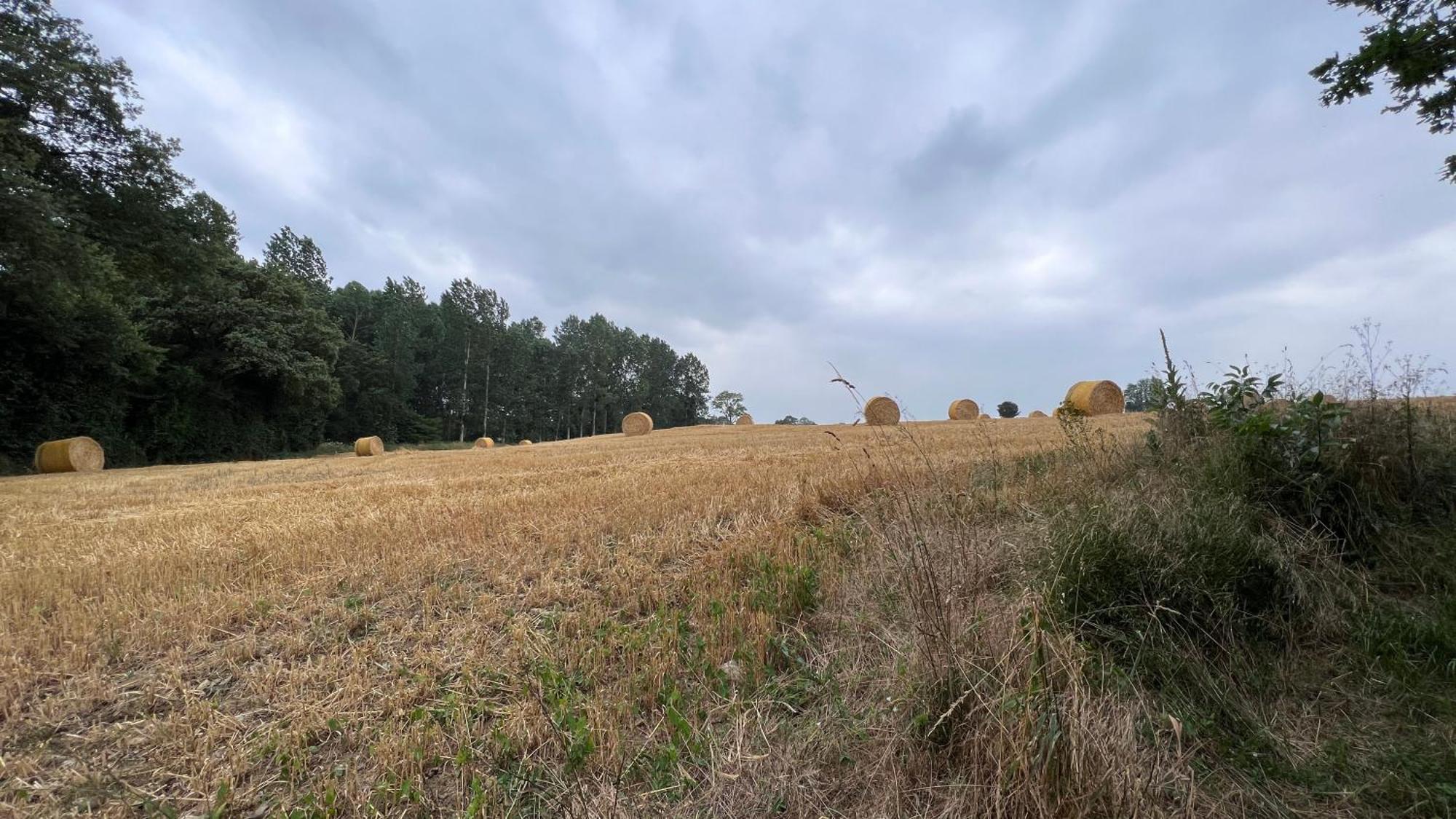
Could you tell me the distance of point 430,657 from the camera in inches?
121

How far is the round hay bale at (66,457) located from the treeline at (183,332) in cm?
223

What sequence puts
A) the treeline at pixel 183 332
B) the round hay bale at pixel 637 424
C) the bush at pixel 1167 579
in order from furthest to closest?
1. the round hay bale at pixel 637 424
2. the treeline at pixel 183 332
3. the bush at pixel 1167 579

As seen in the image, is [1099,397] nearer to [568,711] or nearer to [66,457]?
→ [568,711]

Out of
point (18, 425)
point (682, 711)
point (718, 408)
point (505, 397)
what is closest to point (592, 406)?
point (505, 397)

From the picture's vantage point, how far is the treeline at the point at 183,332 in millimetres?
14734

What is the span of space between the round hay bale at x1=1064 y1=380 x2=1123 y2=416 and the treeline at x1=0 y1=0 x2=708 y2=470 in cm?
3469

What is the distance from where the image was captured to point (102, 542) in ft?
18.5

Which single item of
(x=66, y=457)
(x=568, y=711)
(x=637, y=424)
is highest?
(x=637, y=424)

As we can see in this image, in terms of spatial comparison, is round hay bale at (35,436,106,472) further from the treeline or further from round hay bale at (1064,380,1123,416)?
round hay bale at (1064,380,1123,416)

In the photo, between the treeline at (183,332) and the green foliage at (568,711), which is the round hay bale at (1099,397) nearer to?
the green foliage at (568,711)

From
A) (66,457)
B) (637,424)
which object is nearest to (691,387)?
(637,424)

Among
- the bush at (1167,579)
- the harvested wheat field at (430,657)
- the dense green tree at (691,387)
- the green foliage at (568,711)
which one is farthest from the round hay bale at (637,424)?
the dense green tree at (691,387)

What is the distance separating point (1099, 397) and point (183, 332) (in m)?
51.0

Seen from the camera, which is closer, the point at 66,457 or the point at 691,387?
the point at 66,457
